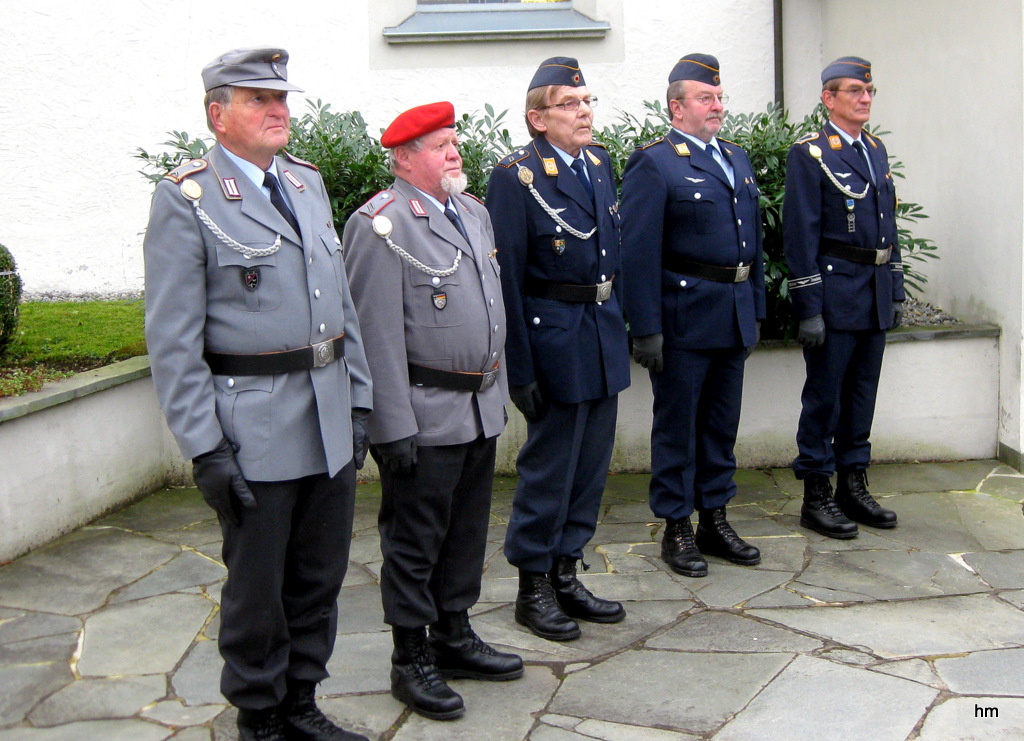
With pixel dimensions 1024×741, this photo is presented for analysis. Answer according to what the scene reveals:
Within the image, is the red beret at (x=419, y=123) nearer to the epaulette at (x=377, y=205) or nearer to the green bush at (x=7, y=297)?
the epaulette at (x=377, y=205)

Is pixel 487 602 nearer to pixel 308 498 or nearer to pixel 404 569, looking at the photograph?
pixel 404 569

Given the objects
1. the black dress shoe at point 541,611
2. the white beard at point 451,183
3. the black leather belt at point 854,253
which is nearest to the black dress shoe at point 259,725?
the black dress shoe at point 541,611

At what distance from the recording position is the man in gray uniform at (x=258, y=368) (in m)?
2.74

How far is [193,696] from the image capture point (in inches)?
137

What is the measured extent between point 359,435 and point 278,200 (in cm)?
69

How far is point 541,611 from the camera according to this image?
3.95 meters

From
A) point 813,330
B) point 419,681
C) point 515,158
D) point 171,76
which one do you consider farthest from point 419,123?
point 171,76

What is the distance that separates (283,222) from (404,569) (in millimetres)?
1137

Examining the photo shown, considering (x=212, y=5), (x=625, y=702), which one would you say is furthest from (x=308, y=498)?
(x=212, y=5)

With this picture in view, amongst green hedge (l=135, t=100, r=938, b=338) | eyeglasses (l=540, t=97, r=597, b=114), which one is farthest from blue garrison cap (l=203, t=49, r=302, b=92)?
green hedge (l=135, t=100, r=938, b=338)

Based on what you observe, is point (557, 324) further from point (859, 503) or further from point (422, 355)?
point (859, 503)

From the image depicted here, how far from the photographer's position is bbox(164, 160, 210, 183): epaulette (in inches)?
110

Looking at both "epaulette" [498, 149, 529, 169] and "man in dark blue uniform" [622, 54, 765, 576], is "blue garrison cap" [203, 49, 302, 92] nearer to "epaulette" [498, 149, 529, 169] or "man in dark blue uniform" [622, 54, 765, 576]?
"epaulette" [498, 149, 529, 169]

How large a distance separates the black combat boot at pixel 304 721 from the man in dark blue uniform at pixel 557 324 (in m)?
1.02
